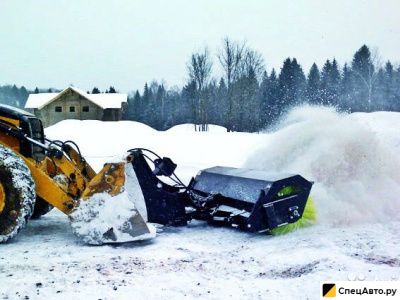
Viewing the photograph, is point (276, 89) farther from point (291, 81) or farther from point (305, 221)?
point (305, 221)

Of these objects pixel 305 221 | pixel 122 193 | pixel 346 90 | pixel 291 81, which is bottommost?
pixel 305 221

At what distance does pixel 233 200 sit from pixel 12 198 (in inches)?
100

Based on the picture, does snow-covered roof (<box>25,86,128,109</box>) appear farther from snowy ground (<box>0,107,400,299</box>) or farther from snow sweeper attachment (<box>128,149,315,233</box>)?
snow sweeper attachment (<box>128,149,315,233</box>)

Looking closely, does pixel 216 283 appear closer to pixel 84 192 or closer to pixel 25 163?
pixel 84 192

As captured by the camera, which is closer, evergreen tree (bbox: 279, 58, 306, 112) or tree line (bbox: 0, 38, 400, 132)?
tree line (bbox: 0, 38, 400, 132)

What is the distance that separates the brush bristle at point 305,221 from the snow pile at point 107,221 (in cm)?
160

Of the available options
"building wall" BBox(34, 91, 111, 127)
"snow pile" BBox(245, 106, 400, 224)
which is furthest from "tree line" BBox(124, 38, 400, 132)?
"snow pile" BBox(245, 106, 400, 224)

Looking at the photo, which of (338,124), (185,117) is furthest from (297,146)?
(185,117)

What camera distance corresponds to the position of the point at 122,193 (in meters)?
5.08

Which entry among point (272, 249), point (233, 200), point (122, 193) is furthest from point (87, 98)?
point (272, 249)

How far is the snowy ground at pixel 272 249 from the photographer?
3695 mm

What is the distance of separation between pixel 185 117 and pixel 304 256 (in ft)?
224

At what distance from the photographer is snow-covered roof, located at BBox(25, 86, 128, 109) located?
1748 inches

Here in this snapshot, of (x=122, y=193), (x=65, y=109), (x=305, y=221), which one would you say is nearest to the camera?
(x=122, y=193)
